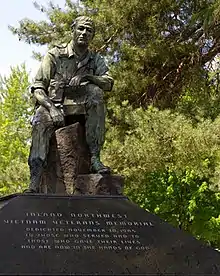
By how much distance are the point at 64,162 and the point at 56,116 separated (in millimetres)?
446

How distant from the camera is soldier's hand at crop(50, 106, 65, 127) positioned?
5918mm

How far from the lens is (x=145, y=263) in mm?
4297

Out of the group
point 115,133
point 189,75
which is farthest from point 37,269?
point 189,75

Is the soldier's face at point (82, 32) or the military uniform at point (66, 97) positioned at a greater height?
the soldier's face at point (82, 32)

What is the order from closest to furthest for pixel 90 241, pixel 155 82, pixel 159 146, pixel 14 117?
pixel 90 241, pixel 159 146, pixel 155 82, pixel 14 117

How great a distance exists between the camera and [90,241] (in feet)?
14.6

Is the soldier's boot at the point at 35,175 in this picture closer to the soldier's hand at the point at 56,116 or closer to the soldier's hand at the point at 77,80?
the soldier's hand at the point at 56,116

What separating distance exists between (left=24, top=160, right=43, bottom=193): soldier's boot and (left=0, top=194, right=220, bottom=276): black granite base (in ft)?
2.07

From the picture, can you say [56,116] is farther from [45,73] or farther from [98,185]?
[98,185]

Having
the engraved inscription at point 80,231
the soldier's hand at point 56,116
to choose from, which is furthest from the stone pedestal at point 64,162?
the engraved inscription at point 80,231

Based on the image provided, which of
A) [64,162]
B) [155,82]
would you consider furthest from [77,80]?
[155,82]

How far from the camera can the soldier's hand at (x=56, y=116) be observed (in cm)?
592

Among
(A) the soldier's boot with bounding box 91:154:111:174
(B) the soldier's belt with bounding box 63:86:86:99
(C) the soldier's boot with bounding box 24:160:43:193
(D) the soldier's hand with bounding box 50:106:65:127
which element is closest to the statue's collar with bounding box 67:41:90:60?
(B) the soldier's belt with bounding box 63:86:86:99

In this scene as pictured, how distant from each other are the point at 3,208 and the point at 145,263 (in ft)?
3.75
